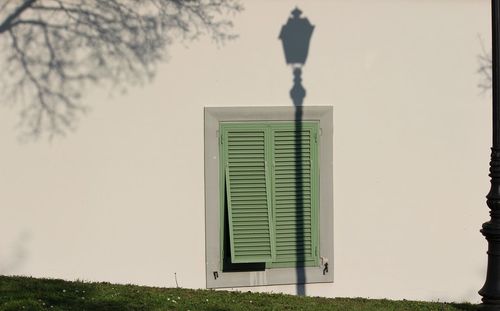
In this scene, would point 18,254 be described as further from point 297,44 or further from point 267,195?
point 297,44

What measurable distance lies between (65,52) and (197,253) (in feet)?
8.26

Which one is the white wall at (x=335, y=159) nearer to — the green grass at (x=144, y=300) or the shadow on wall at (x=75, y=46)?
the shadow on wall at (x=75, y=46)

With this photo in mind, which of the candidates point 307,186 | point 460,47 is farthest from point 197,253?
point 460,47

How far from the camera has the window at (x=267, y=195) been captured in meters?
9.53

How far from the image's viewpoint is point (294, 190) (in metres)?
9.66

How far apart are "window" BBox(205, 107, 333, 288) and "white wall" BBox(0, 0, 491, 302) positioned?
131mm

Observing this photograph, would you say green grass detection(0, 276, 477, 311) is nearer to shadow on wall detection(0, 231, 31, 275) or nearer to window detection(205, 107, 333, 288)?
shadow on wall detection(0, 231, 31, 275)

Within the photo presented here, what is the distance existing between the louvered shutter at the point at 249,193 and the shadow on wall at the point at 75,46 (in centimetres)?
119

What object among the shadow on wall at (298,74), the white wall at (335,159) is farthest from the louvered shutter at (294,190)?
the white wall at (335,159)

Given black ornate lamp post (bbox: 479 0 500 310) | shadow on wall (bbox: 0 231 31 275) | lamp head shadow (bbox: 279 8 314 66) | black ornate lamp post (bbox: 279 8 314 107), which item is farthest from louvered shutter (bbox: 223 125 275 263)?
black ornate lamp post (bbox: 479 0 500 310)

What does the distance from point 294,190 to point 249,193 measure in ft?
1.62

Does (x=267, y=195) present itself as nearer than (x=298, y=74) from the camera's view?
Yes

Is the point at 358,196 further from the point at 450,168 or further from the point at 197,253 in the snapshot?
the point at 197,253

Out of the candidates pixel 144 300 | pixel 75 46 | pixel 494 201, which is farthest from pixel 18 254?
pixel 494 201
